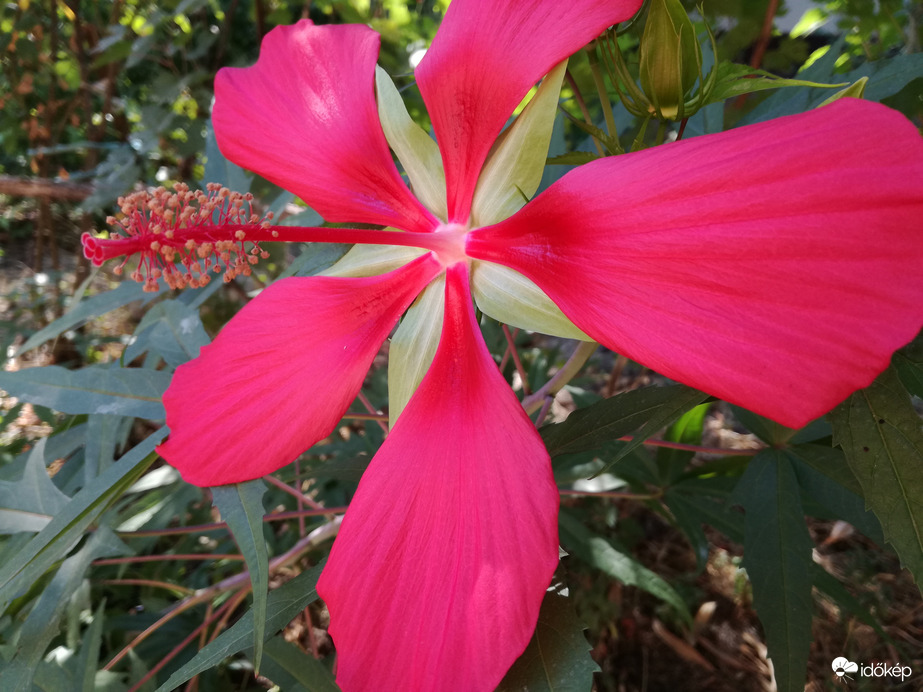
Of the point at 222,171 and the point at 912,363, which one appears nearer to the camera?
the point at 912,363

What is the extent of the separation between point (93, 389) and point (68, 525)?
180 millimetres

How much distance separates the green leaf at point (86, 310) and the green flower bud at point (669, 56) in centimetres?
61

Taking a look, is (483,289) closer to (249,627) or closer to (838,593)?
(249,627)

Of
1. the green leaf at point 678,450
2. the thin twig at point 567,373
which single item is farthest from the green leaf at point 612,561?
the thin twig at point 567,373

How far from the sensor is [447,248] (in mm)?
535

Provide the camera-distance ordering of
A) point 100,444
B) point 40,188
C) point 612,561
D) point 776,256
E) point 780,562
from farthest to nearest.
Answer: point 40,188
point 612,561
point 100,444
point 780,562
point 776,256

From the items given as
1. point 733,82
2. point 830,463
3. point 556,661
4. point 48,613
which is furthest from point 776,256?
point 48,613

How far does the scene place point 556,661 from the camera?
1.51 ft

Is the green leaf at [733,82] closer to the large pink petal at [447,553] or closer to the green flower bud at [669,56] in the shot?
the green flower bud at [669,56]

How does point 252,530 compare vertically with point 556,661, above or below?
above

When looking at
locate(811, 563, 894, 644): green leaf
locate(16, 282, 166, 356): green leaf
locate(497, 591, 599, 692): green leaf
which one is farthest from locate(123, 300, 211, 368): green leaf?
locate(811, 563, 894, 644): green leaf

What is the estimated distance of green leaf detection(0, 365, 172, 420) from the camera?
2.13ft

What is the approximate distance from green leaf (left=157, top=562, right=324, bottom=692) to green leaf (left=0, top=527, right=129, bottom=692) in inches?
6.4

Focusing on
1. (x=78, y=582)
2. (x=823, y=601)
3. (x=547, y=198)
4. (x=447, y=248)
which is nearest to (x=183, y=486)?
(x=78, y=582)
